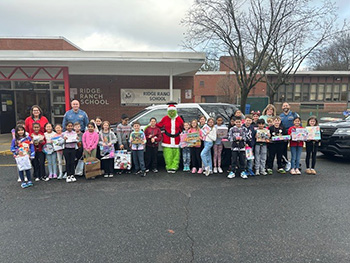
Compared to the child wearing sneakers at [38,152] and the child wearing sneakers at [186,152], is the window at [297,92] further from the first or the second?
the child wearing sneakers at [38,152]

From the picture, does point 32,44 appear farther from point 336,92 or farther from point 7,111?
point 336,92

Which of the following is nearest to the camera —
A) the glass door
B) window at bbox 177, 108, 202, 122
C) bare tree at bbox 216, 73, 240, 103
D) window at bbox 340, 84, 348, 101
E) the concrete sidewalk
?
window at bbox 177, 108, 202, 122

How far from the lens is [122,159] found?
18.8ft

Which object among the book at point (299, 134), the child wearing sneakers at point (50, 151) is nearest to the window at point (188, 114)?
the book at point (299, 134)

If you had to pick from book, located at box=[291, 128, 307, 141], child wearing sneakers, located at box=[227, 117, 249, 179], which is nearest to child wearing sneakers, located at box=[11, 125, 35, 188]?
child wearing sneakers, located at box=[227, 117, 249, 179]

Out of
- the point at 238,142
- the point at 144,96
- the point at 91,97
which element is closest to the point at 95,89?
the point at 91,97

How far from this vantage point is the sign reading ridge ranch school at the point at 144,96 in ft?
41.0

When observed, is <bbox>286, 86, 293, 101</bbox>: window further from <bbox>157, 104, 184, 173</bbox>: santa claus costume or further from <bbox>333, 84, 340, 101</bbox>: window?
<bbox>157, 104, 184, 173</bbox>: santa claus costume

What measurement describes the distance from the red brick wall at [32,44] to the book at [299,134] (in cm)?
1572

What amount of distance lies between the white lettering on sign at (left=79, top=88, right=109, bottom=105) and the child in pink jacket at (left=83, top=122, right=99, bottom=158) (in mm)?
7484

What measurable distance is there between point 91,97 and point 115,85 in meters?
1.43

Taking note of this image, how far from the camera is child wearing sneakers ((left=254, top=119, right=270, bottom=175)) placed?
5.55 metres

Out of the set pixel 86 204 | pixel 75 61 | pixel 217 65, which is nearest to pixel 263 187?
pixel 86 204

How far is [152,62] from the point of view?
381 inches
